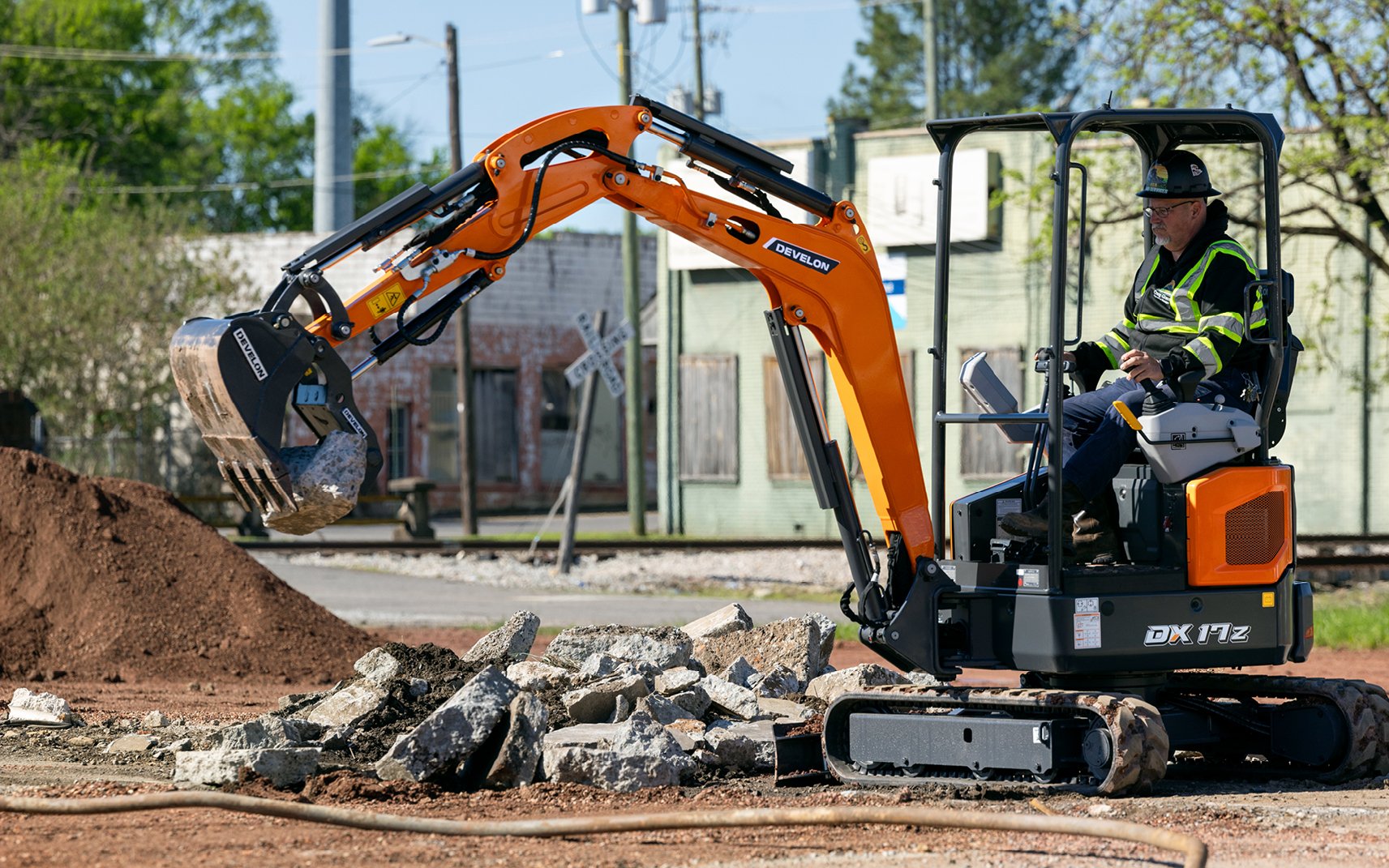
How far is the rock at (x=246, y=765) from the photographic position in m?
7.74

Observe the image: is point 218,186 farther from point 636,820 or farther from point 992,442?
point 636,820

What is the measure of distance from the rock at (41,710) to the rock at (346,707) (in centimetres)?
145

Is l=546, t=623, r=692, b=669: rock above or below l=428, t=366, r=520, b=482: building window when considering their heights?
below

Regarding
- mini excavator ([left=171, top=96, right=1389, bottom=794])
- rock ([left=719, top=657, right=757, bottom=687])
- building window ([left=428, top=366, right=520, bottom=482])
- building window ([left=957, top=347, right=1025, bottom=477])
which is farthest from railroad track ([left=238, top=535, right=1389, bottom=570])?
mini excavator ([left=171, top=96, right=1389, bottom=794])

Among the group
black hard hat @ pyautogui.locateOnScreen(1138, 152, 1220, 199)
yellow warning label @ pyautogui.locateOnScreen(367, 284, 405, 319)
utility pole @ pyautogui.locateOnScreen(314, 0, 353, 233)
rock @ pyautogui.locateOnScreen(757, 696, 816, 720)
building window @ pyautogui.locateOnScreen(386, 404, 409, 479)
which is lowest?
rock @ pyautogui.locateOnScreen(757, 696, 816, 720)

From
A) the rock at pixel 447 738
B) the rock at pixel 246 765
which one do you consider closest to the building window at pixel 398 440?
the rock at pixel 246 765

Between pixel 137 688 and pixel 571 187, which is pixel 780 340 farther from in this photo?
pixel 137 688

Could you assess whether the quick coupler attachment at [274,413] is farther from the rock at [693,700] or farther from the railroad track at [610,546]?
the railroad track at [610,546]

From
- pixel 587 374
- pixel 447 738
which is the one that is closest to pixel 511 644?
pixel 447 738

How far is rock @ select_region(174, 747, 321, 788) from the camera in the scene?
7.74 m

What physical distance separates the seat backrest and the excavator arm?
1.71 m

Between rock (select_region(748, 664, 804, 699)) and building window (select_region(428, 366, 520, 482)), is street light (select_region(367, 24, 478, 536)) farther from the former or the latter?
rock (select_region(748, 664, 804, 699))

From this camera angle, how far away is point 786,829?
7.00 m

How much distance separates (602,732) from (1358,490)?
19.8m
